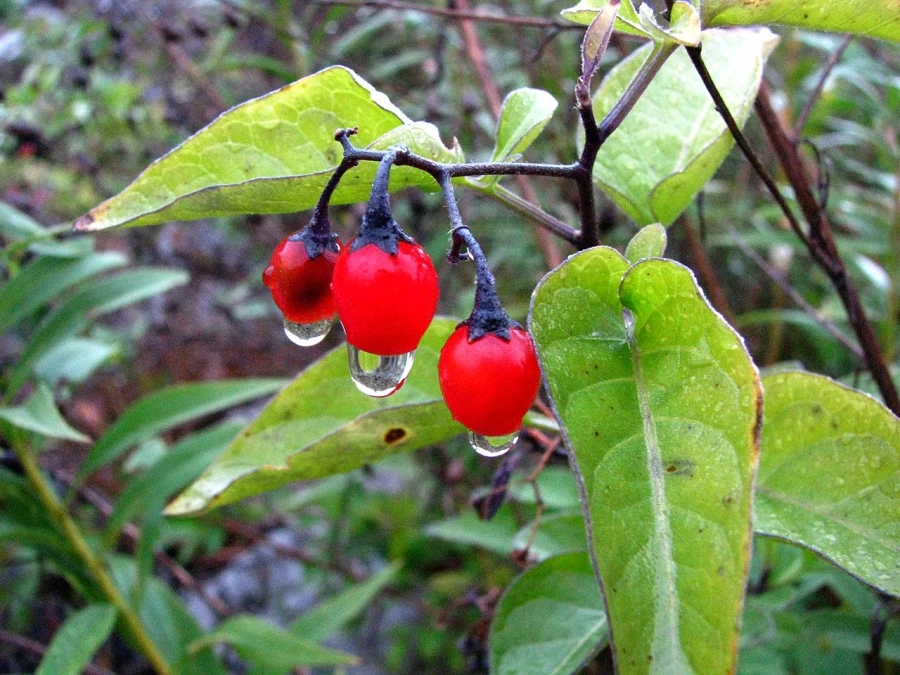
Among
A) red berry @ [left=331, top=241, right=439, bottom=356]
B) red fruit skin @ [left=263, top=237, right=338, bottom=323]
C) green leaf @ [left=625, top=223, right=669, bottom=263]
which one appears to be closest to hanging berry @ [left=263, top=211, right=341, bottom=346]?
red fruit skin @ [left=263, top=237, right=338, bottom=323]

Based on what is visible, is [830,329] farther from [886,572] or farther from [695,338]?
[695,338]

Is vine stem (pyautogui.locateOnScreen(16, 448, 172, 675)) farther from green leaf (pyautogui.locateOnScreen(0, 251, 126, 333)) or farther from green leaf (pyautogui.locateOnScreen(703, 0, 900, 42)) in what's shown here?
green leaf (pyautogui.locateOnScreen(703, 0, 900, 42))

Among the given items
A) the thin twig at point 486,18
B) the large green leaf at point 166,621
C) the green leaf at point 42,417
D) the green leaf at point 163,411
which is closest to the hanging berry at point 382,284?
the thin twig at point 486,18

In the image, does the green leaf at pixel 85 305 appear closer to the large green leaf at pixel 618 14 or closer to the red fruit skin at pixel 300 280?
the red fruit skin at pixel 300 280

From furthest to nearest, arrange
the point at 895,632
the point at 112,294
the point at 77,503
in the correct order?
1. the point at 77,503
2. the point at 112,294
3. the point at 895,632

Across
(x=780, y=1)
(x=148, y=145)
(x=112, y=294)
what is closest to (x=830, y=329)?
(x=780, y=1)
